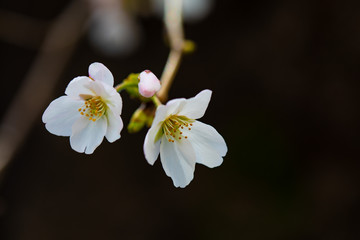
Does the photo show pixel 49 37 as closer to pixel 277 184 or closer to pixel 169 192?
pixel 169 192

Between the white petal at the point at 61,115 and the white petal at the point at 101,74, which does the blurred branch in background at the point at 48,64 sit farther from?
the white petal at the point at 101,74

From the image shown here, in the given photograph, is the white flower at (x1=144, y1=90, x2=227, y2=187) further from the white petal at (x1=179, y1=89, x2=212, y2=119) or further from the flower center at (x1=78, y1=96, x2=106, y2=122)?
the flower center at (x1=78, y1=96, x2=106, y2=122)

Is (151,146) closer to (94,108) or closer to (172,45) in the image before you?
(94,108)

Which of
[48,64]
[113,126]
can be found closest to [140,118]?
[113,126]

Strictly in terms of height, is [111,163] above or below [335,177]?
below

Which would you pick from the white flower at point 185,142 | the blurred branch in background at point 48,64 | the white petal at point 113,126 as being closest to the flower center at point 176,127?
the white flower at point 185,142

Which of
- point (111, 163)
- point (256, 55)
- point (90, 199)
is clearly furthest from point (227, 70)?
point (90, 199)

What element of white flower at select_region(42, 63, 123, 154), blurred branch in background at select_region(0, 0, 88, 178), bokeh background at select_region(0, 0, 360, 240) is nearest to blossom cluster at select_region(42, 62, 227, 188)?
white flower at select_region(42, 63, 123, 154)
